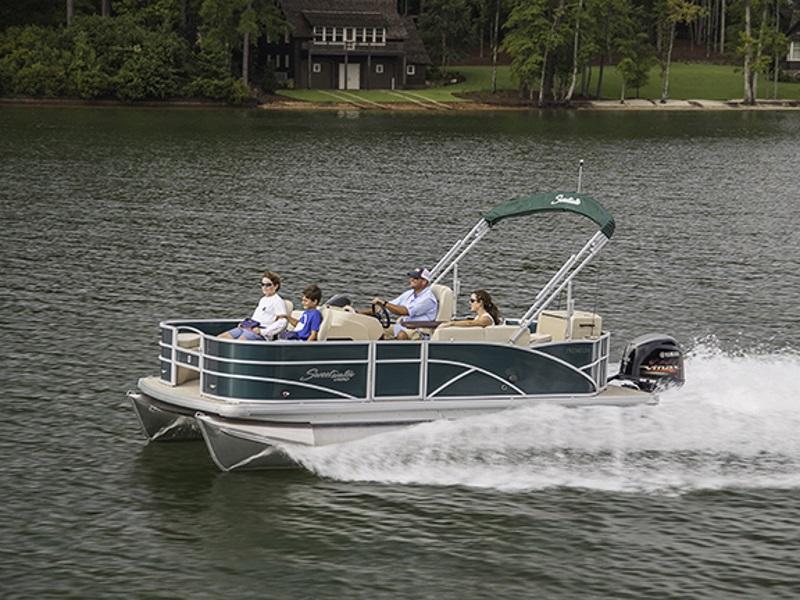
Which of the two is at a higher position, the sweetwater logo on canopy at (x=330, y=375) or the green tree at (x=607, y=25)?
the green tree at (x=607, y=25)

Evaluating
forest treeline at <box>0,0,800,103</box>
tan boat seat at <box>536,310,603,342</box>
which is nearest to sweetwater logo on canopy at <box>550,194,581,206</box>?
tan boat seat at <box>536,310,603,342</box>

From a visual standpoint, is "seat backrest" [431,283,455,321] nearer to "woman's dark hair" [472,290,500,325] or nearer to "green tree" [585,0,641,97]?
"woman's dark hair" [472,290,500,325]

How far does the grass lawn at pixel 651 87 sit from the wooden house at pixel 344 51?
97.3 inches

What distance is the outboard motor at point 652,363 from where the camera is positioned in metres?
20.5

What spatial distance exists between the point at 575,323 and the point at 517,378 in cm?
142

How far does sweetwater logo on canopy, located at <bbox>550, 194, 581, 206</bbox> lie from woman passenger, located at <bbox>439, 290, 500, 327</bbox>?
1793mm

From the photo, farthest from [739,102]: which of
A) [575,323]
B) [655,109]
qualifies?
[575,323]

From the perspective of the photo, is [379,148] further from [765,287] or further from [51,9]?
[51,9]

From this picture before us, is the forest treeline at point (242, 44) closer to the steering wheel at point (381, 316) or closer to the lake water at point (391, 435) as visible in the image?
the lake water at point (391, 435)

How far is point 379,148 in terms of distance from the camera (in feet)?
231

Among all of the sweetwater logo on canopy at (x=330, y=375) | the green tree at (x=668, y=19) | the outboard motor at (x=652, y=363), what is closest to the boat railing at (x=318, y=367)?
the sweetwater logo on canopy at (x=330, y=375)

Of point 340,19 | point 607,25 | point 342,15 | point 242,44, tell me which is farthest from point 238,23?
point 607,25

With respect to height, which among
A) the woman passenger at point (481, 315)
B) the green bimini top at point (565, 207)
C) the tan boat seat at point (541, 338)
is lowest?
the tan boat seat at point (541, 338)

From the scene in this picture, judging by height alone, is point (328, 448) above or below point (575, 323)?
below
